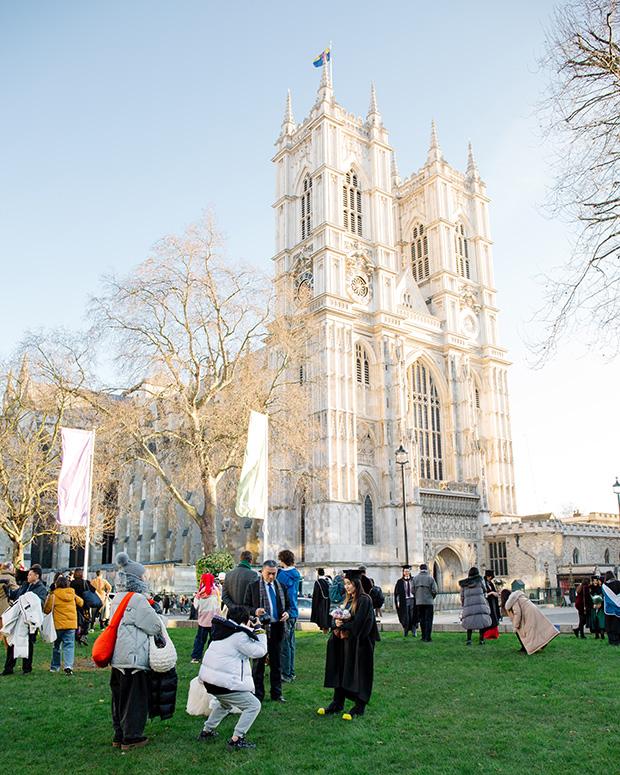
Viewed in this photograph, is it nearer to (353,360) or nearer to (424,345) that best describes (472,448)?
(424,345)

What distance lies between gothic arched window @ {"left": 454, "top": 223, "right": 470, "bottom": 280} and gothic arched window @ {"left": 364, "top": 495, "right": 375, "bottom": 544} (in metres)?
19.3

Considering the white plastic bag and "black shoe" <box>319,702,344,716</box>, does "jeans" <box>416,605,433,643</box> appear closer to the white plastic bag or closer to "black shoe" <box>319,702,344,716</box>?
"black shoe" <box>319,702,344,716</box>

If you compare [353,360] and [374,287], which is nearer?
[353,360]

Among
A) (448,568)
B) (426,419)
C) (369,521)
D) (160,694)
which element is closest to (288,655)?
(160,694)

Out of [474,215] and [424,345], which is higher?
[474,215]

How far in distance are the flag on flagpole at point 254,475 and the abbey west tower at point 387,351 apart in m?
22.3

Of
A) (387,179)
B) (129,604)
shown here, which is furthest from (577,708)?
(387,179)

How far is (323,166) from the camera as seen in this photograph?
4428 cm

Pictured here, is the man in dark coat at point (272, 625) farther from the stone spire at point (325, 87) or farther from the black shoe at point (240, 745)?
the stone spire at point (325, 87)

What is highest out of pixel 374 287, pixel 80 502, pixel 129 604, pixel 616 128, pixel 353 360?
pixel 374 287

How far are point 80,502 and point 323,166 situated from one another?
3224 cm

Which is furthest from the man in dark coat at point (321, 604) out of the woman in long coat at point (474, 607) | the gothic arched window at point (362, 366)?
the gothic arched window at point (362, 366)

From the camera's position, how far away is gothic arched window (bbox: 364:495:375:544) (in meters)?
41.2

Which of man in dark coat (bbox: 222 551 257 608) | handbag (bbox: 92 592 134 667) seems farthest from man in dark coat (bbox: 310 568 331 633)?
handbag (bbox: 92 592 134 667)
